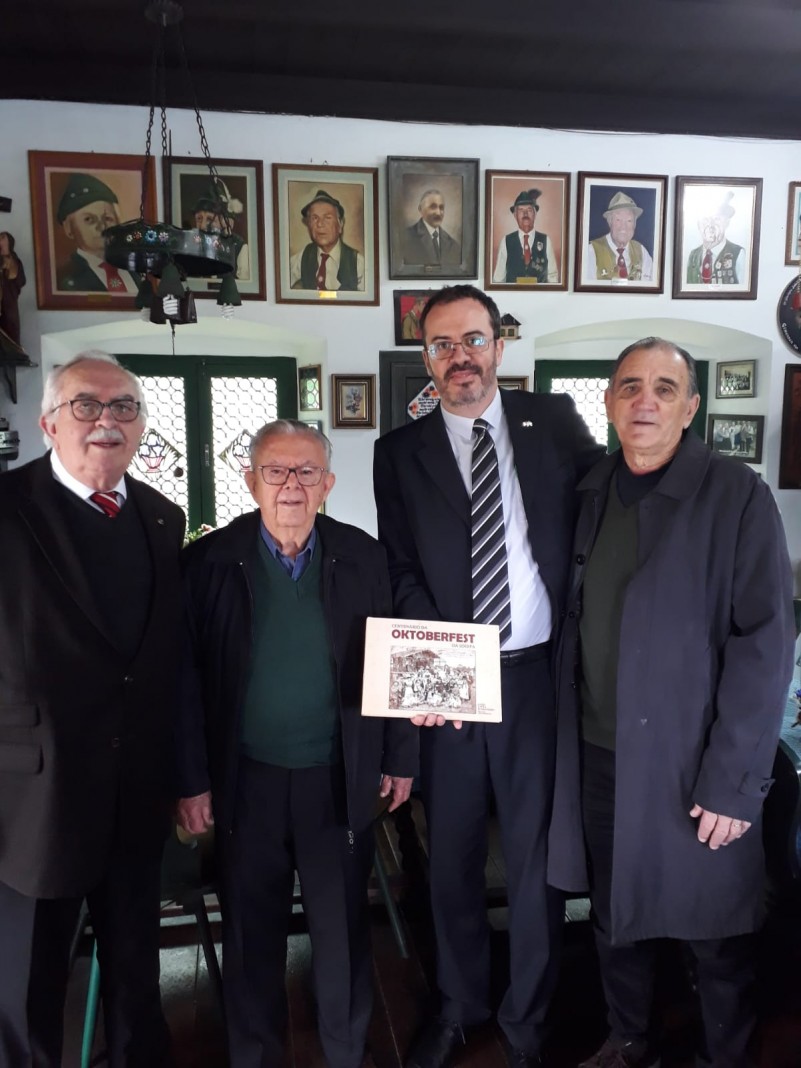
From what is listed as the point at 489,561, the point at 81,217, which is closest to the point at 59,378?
the point at 489,561

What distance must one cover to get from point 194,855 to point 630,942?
3.83 feet

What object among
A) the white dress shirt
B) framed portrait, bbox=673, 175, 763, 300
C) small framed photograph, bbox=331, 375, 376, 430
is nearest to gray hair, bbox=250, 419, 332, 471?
the white dress shirt

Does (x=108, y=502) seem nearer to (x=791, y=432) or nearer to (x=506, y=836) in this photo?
(x=506, y=836)

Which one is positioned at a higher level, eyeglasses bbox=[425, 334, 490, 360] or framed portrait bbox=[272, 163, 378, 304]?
framed portrait bbox=[272, 163, 378, 304]

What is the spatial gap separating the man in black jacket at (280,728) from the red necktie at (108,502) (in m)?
0.21

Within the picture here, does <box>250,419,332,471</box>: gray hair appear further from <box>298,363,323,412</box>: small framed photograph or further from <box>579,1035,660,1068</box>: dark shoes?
<box>298,363,323,412</box>: small framed photograph

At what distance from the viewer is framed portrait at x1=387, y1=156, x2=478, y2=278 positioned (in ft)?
14.0

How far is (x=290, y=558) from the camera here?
6.07 ft

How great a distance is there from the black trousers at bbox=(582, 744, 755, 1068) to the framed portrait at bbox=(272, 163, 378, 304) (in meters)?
3.15

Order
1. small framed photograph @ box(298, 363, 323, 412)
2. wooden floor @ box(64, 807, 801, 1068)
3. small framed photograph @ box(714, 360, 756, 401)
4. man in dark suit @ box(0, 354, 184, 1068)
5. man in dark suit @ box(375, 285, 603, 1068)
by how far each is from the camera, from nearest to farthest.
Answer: man in dark suit @ box(0, 354, 184, 1068), man in dark suit @ box(375, 285, 603, 1068), wooden floor @ box(64, 807, 801, 1068), small framed photograph @ box(298, 363, 323, 412), small framed photograph @ box(714, 360, 756, 401)

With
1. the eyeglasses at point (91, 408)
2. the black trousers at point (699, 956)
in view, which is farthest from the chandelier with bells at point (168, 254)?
the black trousers at point (699, 956)

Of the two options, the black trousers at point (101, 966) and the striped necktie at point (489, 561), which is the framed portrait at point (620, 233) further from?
the black trousers at point (101, 966)

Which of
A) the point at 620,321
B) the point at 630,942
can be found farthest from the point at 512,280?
the point at 630,942

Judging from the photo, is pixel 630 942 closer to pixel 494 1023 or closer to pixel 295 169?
pixel 494 1023
